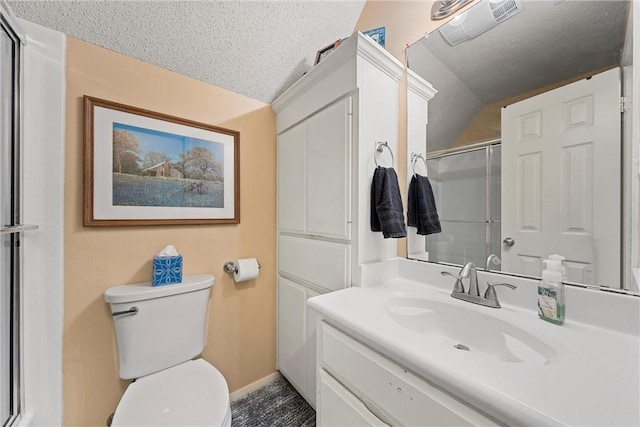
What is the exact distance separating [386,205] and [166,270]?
1136 mm

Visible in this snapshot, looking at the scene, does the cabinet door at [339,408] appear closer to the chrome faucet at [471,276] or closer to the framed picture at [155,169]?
the chrome faucet at [471,276]

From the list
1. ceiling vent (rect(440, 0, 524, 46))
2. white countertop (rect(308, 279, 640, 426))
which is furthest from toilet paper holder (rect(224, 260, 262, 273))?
ceiling vent (rect(440, 0, 524, 46))

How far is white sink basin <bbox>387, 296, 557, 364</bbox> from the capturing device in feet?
2.30

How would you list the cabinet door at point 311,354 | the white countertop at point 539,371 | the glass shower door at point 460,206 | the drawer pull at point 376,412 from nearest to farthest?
the white countertop at point 539,371
the drawer pull at point 376,412
the glass shower door at point 460,206
the cabinet door at point 311,354

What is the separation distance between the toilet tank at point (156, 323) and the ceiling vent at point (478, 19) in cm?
173

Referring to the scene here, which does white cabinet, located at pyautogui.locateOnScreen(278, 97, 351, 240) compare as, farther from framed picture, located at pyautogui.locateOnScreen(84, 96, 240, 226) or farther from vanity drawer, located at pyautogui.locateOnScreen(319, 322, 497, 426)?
vanity drawer, located at pyautogui.locateOnScreen(319, 322, 497, 426)

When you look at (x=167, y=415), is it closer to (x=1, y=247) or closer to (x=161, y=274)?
(x=161, y=274)

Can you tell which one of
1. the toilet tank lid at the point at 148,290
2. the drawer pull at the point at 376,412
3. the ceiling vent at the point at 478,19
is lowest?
the drawer pull at the point at 376,412

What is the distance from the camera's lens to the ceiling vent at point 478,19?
37.3 inches

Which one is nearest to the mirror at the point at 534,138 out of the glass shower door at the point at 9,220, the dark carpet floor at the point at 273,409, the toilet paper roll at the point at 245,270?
the toilet paper roll at the point at 245,270

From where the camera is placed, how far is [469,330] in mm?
868

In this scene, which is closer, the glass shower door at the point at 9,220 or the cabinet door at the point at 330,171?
the glass shower door at the point at 9,220

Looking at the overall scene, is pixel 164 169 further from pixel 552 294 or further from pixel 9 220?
pixel 552 294

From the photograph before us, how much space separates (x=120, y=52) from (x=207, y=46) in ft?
1.35
